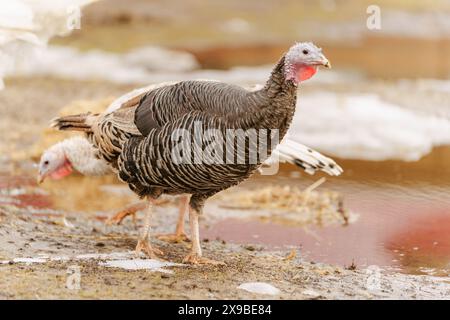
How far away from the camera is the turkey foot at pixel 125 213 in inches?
254

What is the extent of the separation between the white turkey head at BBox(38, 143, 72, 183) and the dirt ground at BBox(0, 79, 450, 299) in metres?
0.25

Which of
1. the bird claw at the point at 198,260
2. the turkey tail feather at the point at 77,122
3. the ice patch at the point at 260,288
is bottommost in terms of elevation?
the ice patch at the point at 260,288

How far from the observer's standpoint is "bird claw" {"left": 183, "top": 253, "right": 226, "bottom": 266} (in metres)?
5.32

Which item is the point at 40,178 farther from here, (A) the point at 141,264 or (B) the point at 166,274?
(B) the point at 166,274

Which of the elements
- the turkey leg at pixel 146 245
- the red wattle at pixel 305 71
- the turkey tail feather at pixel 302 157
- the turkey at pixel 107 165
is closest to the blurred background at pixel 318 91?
the turkey at pixel 107 165

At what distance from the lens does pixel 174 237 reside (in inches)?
247

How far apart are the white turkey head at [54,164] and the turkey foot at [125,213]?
2.87 ft

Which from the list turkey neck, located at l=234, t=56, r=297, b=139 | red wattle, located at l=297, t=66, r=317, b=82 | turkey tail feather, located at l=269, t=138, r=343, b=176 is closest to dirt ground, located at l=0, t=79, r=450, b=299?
turkey tail feather, located at l=269, t=138, r=343, b=176

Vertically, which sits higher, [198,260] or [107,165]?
[107,165]

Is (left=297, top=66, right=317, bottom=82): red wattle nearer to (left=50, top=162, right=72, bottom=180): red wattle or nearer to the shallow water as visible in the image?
Result: the shallow water

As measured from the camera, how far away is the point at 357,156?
837 cm

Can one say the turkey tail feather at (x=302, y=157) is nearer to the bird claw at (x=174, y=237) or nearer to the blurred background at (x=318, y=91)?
the blurred background at (x=318, y=91)

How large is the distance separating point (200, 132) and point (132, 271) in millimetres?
905

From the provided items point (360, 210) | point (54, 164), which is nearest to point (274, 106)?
point (360, 210)
